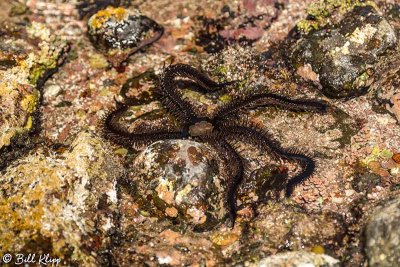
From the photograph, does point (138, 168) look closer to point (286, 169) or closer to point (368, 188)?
point (286, 169)

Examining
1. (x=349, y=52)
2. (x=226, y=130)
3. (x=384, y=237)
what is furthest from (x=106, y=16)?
(x=384, y=237)

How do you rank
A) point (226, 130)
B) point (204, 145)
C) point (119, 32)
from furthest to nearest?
point (119, 32)
point (226, 130)
point (204, 145)

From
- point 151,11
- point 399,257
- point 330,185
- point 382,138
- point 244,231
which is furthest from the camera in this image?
point 151,11

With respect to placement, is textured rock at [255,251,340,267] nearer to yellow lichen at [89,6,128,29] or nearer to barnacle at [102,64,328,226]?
barnacle at [102,64,328,226]

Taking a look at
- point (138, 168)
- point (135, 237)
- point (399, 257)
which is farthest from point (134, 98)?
point (399, 257)

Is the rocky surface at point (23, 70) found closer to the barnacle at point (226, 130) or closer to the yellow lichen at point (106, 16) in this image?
the yellow lichen at point (106, 16)
